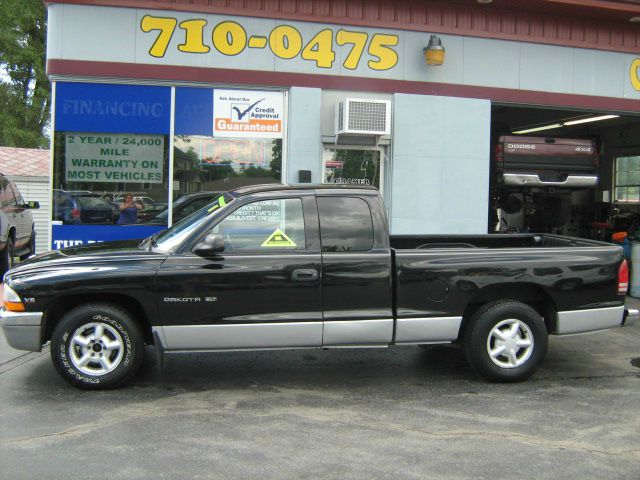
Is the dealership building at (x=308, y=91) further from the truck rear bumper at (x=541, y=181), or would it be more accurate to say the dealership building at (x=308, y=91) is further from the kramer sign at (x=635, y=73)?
the truck rear bumper at (x=541, y=181)

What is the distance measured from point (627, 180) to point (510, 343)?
44.9 feet

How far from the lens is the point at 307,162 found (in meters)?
10.1

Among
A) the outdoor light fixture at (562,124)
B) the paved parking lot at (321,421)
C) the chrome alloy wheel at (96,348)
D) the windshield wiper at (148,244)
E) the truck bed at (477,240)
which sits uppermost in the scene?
the outdoor light fixture at (562,124)

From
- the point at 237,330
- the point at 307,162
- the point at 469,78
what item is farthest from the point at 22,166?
the point at 237,330

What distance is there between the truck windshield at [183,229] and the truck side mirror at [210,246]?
24 cm

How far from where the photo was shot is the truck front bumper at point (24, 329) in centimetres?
540

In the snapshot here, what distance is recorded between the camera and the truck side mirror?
17.8 ft

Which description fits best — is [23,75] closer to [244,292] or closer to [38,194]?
[38,194]

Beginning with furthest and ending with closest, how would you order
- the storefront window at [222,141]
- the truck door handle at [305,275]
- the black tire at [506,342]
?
1. the storefront window at [222,141]
2. the black tire at [506,342]
3. the truck door handle at [305,275]

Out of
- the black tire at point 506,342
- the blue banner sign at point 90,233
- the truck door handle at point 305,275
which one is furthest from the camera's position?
the blue banner sign at point 90,233

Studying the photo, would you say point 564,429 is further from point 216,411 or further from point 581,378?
point 216,411

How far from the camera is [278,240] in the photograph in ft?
18.8

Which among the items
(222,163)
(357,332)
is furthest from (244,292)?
(222,163)

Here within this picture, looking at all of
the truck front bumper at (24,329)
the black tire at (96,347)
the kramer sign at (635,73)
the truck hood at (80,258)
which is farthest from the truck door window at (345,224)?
the kramer sign at (635,73)
